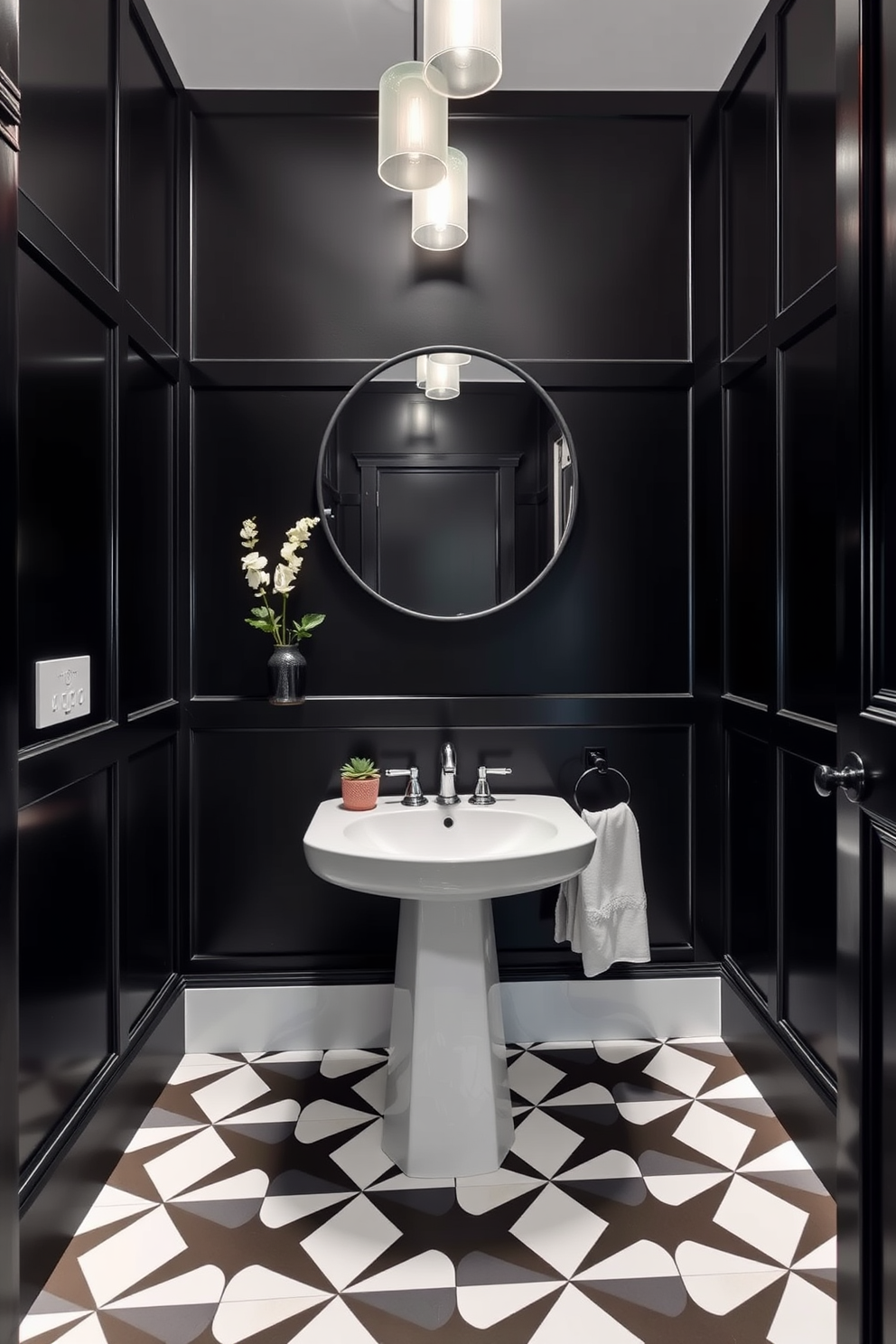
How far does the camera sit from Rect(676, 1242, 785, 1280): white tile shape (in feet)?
4.75

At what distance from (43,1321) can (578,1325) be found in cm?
85

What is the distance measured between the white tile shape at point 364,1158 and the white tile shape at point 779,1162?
731mm

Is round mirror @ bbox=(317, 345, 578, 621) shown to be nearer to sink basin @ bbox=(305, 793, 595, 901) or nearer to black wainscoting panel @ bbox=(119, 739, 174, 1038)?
sink basin @ bbox=(305, 793, 595, 901)

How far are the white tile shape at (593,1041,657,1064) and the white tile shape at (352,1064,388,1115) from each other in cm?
56

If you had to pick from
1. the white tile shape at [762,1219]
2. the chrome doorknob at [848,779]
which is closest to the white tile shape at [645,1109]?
the white tile shape at [762,1219]

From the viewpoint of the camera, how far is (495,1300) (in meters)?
1.39

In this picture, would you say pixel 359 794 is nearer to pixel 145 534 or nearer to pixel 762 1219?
pixel 145 534

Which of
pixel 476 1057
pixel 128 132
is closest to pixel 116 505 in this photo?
pixel 128 132

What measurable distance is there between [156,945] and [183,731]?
1.71 feet

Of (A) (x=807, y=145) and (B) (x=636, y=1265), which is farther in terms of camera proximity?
(A) (x=807, y=145)

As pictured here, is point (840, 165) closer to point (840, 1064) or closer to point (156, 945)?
point (840, 1064)

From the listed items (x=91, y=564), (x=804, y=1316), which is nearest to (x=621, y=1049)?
(x=804, y=1316)

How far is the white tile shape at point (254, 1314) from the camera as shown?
1330mm

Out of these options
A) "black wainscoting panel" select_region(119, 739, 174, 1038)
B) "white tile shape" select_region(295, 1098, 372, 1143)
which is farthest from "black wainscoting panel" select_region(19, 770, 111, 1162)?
"white tile shape" select_region(295, 1098, 372, 1143)
